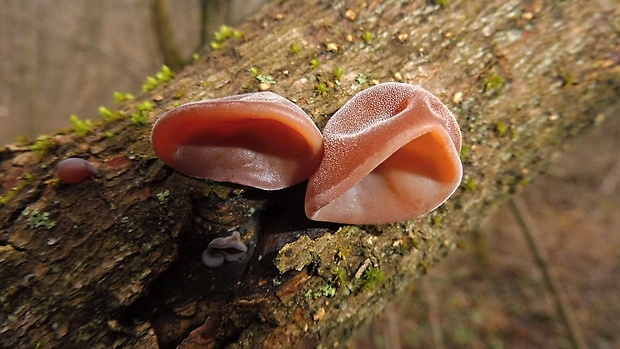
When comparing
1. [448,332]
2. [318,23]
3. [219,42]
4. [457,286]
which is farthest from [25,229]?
[457,286]

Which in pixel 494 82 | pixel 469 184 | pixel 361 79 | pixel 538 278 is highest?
pixel 361 79

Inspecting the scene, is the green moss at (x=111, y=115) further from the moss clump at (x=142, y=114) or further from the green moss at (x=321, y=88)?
the green moss at (x=321, y=88)

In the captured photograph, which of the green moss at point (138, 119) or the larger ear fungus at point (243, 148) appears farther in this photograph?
the green moss at point (138, 119)

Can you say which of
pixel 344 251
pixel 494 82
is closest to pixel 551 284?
pixel 494 82

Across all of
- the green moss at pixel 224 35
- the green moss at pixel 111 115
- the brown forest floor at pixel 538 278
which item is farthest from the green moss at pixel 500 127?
the brown forest floor at pixel 538 278

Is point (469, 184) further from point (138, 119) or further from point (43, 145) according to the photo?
point (43, 145)

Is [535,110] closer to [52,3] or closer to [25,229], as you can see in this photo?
[25,229]

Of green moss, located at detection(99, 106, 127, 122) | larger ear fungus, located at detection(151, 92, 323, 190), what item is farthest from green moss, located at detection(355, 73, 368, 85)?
green moss, located at detection(99, 106, 127, 122)
